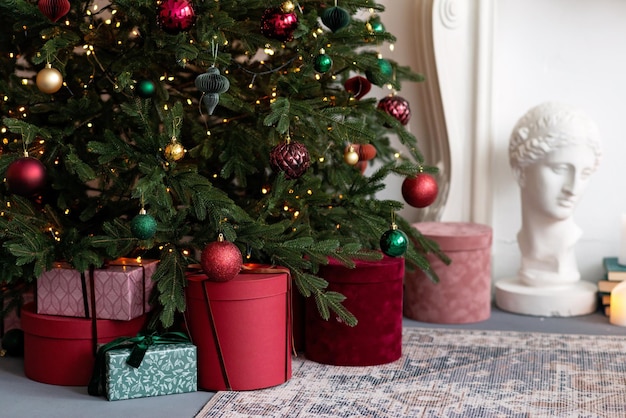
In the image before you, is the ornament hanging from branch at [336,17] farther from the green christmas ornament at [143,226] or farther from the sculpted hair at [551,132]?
the sculpted hair at [551,132]

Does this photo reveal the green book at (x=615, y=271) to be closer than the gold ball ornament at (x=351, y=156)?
No

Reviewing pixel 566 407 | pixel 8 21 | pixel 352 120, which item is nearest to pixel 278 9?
pixel 352 120

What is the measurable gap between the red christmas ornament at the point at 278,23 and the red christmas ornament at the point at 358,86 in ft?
1.31

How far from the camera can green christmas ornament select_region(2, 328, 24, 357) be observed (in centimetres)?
256

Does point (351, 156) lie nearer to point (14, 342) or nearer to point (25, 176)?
point (25, 176)

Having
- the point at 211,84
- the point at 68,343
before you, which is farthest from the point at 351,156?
the point at 68,343

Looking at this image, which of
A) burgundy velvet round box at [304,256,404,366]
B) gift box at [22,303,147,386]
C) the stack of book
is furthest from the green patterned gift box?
the stack of book

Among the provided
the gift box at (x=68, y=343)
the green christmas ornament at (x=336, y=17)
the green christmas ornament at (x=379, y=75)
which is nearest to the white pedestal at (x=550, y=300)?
the green christmas ornament at (x=379, y=75)

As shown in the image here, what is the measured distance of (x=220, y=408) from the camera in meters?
2.14

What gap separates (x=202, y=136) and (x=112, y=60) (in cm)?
31

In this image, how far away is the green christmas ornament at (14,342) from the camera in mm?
2557

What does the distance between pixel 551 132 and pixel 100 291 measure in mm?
1509

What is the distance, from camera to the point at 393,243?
7.75 feet

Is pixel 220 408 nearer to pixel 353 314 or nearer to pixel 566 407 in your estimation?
pixel 353 314
